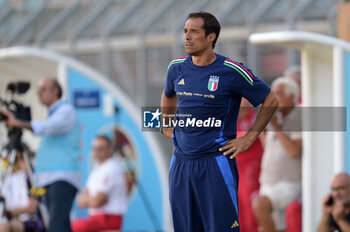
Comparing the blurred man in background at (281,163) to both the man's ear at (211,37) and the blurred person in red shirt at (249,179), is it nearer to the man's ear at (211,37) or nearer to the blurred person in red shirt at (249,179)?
the blurred person in red shirt at (249,179)

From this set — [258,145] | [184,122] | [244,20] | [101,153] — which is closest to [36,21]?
[244,20]

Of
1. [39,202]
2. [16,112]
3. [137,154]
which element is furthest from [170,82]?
[137,154]

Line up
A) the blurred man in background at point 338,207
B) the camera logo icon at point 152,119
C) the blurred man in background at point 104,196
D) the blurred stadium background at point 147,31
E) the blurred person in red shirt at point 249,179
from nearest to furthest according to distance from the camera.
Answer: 1. the camera logo icon at point 152,119
2. the blurred man in background at point 338,207
3. the blurred person in red shirt at point 249,179
4. the blurred man in background at point 104,196
5. the blurred stadium background at point 147,31

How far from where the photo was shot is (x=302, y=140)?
685 centimetres

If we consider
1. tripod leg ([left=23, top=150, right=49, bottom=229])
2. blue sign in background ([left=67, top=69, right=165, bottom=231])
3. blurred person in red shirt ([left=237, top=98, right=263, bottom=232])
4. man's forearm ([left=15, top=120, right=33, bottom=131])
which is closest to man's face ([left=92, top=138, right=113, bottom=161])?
tripod leg ([left=23, top=150, right=49, bottom=229])

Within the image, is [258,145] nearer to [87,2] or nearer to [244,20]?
[244,20]

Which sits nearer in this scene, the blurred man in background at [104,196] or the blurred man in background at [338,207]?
the blurred man in background at [338,207]

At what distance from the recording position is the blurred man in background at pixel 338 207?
19.5 ft

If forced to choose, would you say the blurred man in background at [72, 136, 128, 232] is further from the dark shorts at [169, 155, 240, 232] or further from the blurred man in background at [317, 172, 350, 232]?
the dark shorts at [169, 155, 240, 232]

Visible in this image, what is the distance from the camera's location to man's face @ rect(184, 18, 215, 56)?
14.0 feet

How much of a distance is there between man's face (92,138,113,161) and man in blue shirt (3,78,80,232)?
1.90 feet

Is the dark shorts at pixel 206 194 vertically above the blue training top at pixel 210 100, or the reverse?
the blue training top at pixel 210 100

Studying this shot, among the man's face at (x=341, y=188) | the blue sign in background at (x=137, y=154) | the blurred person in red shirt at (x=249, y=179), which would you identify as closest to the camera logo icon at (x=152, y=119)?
the man's face at (x=341, y=188)

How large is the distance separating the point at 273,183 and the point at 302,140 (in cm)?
44
